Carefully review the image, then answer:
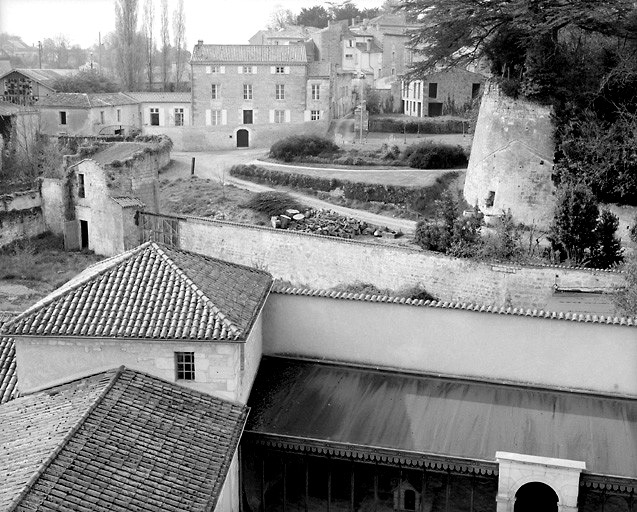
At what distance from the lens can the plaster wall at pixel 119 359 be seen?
14.4 meters

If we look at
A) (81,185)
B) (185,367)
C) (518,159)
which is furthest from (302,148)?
(185,367)

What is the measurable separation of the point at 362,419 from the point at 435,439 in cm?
146

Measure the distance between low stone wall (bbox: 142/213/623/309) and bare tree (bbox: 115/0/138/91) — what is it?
36936 millimetres

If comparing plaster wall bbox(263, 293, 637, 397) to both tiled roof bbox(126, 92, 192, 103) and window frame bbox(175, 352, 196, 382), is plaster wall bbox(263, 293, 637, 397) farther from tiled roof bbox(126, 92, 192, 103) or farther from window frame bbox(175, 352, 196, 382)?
tiled roof bbox(126, 92, 192, 103)

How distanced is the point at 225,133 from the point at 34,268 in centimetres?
2373

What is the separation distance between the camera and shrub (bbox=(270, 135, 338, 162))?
4584 centimetres

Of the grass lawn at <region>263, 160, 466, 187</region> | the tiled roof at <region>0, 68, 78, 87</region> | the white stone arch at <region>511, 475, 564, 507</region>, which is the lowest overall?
the white stone arch at <region>511, 475, 564, 507</region>

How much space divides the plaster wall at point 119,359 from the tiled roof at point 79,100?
128ft

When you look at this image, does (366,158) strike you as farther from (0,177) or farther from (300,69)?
(0,177)

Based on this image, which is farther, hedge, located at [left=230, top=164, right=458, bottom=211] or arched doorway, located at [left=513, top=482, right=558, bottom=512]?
hedge, located at [left=230, top=164, right=458, bottom=211]

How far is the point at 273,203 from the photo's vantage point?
34.8 metres

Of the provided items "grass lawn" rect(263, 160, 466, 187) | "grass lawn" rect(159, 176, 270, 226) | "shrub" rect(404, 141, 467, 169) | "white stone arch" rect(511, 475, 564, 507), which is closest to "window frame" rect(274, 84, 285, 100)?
"grass lawn" rect(263, 160, 466, 187)

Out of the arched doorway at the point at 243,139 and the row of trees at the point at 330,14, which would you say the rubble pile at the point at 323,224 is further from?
the row of trees at the point at 330,14

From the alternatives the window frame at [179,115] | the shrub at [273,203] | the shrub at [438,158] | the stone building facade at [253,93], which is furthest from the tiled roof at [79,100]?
the shrub at [438,158]
